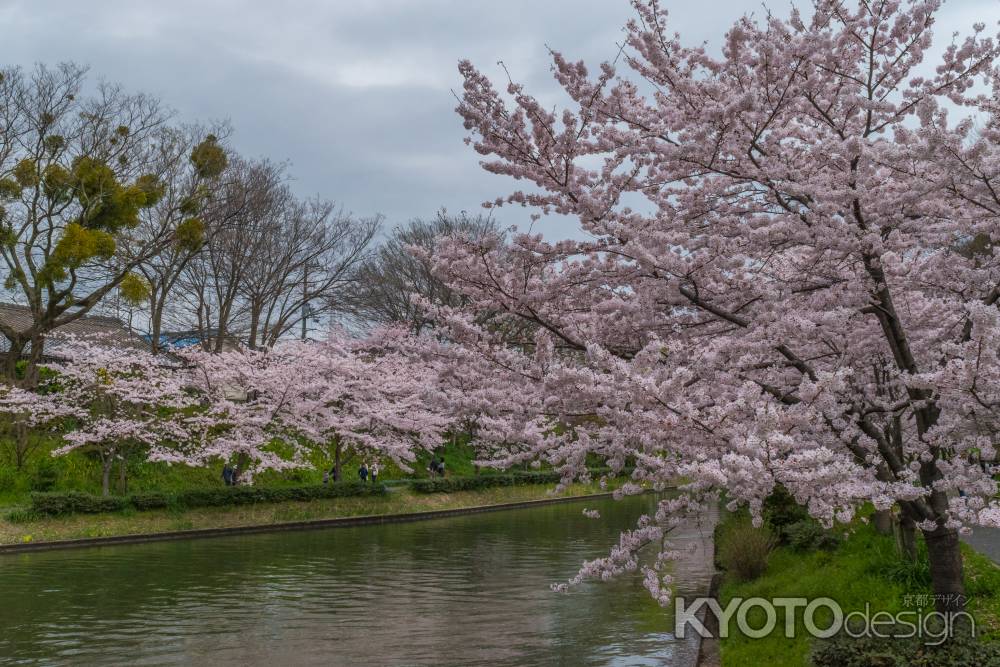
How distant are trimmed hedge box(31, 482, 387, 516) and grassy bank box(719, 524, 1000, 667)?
17.9 meters

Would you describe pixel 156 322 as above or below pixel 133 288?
below

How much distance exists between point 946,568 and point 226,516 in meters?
23.4

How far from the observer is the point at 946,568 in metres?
6.92

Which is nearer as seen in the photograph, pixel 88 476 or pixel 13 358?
pixel 88 476

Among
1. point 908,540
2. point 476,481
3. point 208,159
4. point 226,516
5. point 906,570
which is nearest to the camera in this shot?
point 906,570

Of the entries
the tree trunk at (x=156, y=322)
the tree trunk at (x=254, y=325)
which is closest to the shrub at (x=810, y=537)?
the tree trunk at (x=156, y=322)

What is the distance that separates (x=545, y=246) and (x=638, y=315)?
1059 mm

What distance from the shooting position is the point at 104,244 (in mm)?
27359

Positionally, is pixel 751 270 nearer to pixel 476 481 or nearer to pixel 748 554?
pixel 748 554

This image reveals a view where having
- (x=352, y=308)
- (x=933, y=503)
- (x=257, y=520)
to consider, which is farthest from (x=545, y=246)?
(x=352, y=308)

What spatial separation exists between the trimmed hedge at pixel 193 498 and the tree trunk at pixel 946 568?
2239 cm

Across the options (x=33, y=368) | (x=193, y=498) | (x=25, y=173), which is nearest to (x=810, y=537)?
(x=193, y=498)

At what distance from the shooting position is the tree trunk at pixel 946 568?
22.6ft

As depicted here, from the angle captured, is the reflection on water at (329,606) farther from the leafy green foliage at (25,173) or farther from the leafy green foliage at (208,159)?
the leafy green foliage at (208,159)
